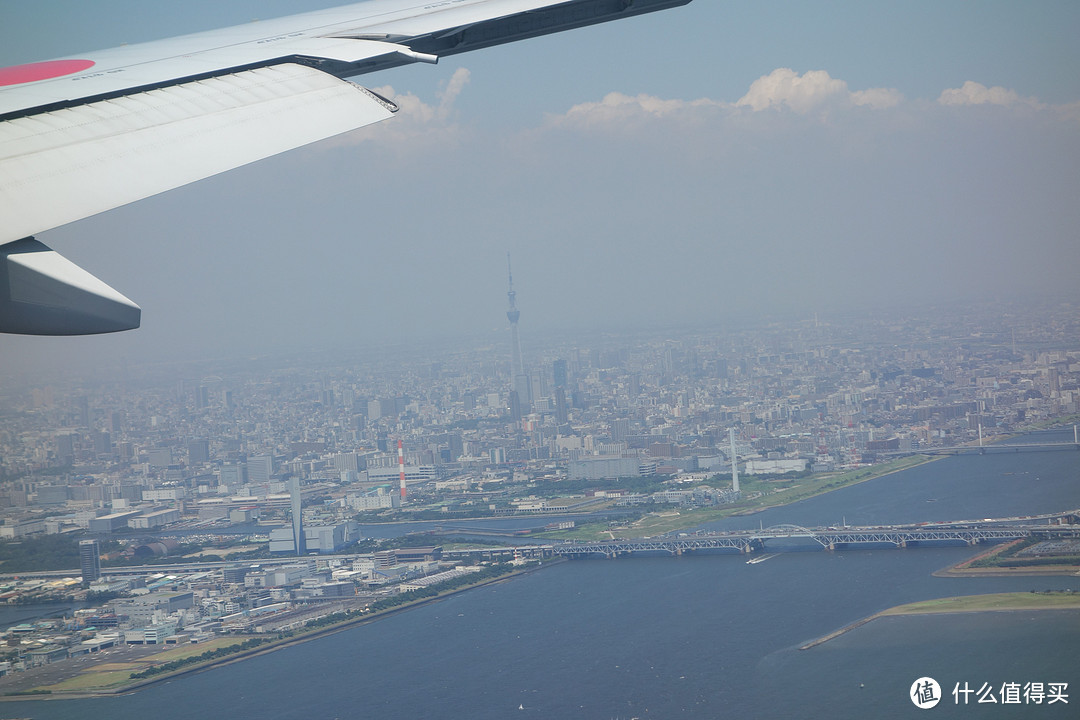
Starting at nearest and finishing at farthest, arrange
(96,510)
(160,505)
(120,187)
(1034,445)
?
(120,187)
(96,510)
(160,505)
(1034,445)

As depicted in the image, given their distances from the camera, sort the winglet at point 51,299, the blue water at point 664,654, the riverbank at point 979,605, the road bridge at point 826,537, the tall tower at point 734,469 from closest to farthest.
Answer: the winglet at point 51,299
the blue water at point 664,654
the riverbank at point 979,605
the road bridge at point 826,537
the tall tower at point 734,469

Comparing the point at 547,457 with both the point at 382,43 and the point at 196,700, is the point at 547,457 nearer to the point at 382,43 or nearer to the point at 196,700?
the point at 196,700

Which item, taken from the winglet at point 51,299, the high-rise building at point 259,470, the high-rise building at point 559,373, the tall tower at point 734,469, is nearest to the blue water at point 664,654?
the tall tower at point 734,469

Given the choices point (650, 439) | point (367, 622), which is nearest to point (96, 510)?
point (367, 622)

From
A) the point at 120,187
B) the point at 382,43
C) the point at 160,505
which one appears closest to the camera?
the point at 120,187

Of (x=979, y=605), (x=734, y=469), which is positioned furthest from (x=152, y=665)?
(x=734, y=469)

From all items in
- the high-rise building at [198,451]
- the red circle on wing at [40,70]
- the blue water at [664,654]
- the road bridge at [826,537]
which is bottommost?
the blue water at [664,654]

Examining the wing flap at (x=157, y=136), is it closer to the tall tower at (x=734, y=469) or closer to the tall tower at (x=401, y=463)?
the tall tower at (x=734, y=469)
